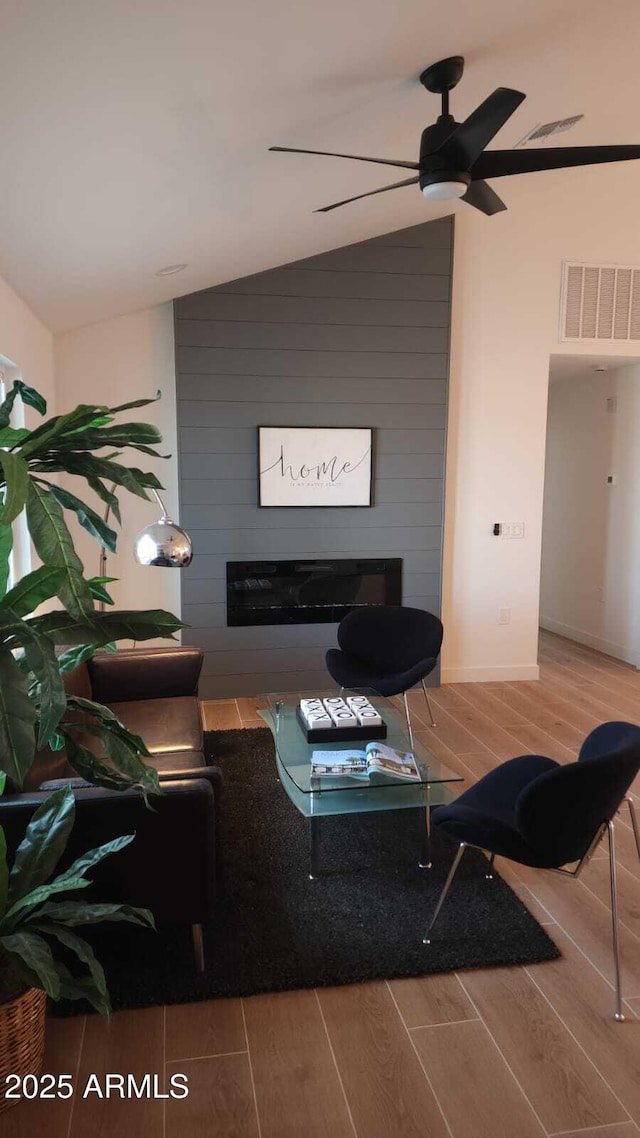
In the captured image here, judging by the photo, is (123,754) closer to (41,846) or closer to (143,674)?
(41,846)

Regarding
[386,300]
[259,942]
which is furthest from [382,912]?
[386,300]

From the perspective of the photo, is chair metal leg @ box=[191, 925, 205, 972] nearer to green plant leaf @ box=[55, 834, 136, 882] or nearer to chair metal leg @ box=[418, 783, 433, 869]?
green plant leaf @ box=[55, 834, 136, 882]

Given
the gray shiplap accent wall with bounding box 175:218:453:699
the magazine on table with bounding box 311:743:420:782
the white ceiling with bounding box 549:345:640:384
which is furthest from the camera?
the white ceiling with bounding box 549:345:640:384

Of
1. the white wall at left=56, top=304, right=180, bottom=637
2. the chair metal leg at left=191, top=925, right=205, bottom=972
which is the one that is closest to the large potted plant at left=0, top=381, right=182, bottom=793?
the chair metal leg at left=191, top=925, right=205, bottom=972

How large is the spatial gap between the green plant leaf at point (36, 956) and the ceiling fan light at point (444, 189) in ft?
8.65

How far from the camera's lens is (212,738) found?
4.17 meters

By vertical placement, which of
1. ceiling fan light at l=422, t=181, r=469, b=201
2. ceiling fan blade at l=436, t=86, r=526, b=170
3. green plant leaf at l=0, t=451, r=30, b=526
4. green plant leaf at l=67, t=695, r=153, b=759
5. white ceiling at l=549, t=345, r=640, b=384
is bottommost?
green plant leaf at l=67, t=695, r=153, b=759

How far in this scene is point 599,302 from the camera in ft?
17.0

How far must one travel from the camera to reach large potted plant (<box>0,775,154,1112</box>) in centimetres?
165

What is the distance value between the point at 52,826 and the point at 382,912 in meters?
1.27

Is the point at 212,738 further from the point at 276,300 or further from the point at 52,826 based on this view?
the point at 276,300

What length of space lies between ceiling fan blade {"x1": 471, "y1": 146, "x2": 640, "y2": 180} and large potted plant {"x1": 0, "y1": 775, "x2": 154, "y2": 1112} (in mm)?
2522

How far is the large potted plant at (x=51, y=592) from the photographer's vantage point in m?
1.27

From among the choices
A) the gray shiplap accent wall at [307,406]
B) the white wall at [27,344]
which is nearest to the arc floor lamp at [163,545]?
the white wall at [27,344]
